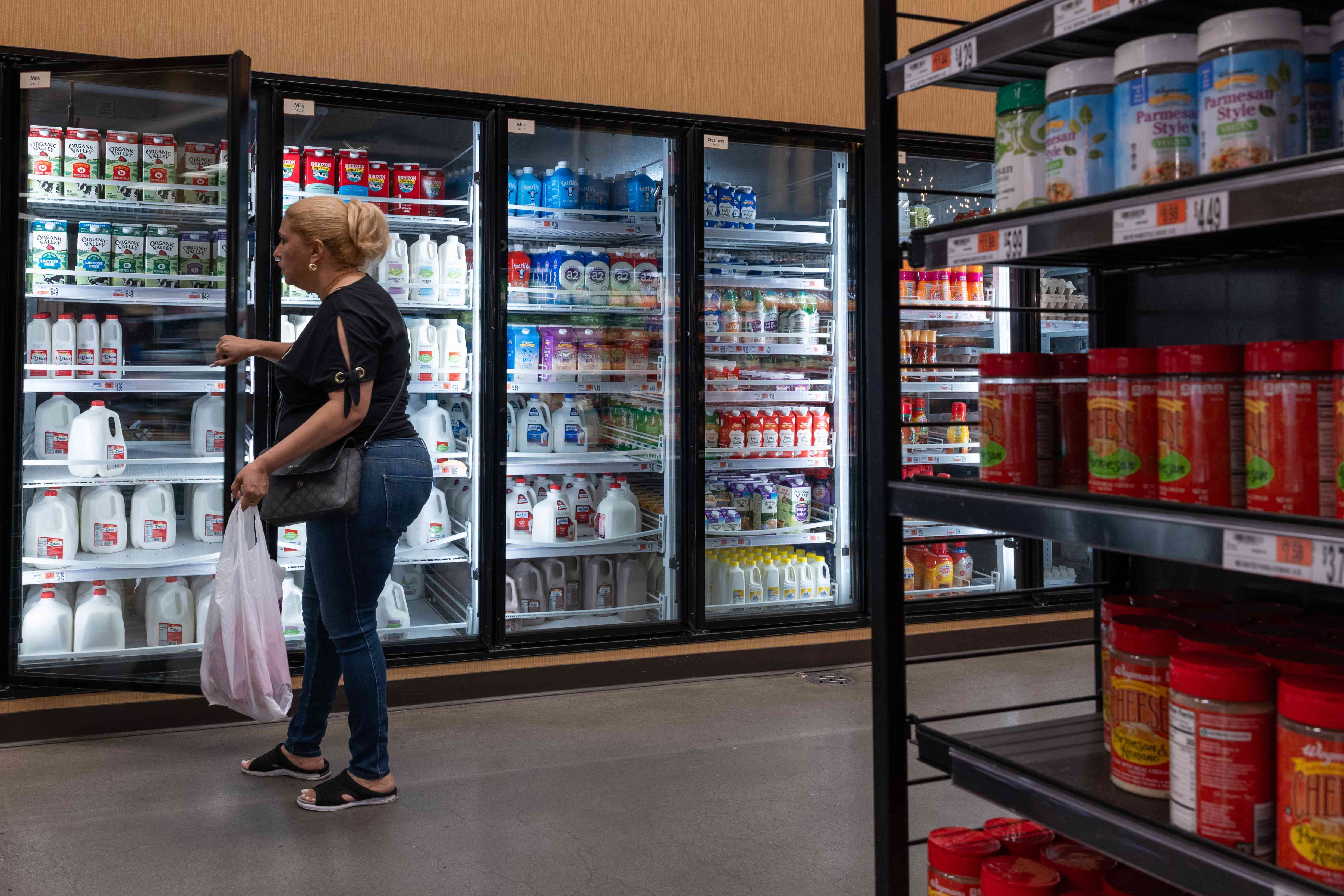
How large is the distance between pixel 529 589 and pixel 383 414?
6.03 ft

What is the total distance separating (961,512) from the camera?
1458 mm

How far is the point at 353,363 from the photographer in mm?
2770

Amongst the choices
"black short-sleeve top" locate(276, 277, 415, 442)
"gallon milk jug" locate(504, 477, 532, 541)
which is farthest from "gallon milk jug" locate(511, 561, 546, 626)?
"black short-sleeve top" locate(276, 277, 415, 442)

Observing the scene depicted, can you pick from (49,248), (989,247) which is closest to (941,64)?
(989,247)

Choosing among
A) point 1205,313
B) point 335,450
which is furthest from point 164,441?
point 1205,313

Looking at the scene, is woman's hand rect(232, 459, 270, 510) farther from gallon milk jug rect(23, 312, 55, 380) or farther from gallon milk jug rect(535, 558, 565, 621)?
gallon milk jug rect(535, 558, 565, 621)

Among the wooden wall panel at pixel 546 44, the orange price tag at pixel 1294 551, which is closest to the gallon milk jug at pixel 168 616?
the wooden wall panel at pixel 546 44

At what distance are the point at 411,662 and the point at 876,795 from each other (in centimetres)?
265

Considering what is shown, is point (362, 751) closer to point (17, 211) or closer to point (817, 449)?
point (17, 211)

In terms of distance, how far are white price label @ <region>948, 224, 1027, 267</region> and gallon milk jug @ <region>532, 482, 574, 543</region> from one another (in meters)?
3.21

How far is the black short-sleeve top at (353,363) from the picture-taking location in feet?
9.07

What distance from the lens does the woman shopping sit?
277 centimetres

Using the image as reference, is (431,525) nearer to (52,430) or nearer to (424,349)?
(424,349)

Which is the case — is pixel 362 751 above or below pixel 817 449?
below
